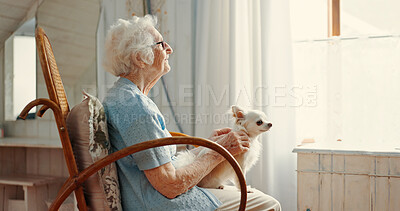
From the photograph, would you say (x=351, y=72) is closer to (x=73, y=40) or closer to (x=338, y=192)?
(x=338, y=192)

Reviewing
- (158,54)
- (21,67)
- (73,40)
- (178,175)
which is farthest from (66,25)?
(178,175)

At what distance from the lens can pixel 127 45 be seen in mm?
1458

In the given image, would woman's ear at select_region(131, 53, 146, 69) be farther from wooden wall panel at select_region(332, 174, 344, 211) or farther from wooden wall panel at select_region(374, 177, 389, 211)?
wooden wall panel at select_region(374, 177, 389, 211)

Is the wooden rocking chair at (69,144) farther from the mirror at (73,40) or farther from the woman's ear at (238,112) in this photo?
the mirror at (73,40)

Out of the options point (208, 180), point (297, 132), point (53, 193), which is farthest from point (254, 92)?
point (53, 193)

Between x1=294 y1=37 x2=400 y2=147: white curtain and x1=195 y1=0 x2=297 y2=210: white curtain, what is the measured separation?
143 millimetres

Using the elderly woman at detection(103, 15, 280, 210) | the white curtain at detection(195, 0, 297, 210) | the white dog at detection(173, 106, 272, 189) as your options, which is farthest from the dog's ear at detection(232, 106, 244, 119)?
the white curtain at detection(195, 0, 297, 210)

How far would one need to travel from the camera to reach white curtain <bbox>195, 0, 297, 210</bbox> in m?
2.49

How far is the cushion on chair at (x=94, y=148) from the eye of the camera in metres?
1.26

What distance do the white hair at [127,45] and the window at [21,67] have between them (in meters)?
2.21

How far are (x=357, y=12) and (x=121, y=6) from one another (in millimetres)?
1831

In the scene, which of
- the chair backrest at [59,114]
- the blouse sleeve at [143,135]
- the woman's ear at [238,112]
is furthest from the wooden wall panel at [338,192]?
the chair backrest at [59,114]

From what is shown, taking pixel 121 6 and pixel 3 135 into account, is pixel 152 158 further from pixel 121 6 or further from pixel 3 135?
pixel 3 135

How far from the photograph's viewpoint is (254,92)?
2561 mm
